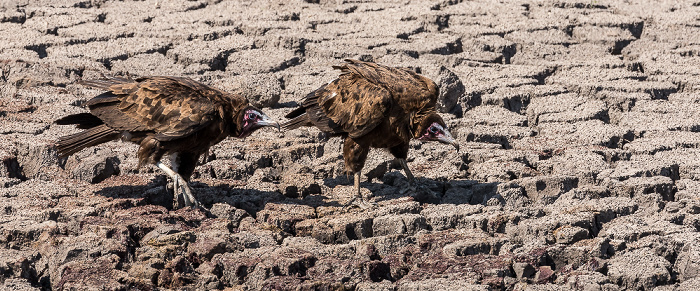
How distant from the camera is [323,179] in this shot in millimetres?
9055

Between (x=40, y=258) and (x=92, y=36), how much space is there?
19.4ft

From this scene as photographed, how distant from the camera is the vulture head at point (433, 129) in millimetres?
Answer: 8492

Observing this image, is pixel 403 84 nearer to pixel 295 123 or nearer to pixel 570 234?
pixel 295 123

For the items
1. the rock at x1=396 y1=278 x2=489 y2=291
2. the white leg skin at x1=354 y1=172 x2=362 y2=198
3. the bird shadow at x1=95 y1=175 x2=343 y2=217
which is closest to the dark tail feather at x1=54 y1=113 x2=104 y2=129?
the bird shadow at x1=95 y1=175 x2=343 y2=217

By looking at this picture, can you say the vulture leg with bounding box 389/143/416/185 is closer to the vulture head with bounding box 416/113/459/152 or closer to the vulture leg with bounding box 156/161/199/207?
the vulture head with bounding box 416/113/459/152

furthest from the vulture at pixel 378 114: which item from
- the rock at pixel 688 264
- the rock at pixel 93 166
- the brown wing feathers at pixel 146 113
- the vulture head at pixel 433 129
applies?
the rock at pixel 688 264

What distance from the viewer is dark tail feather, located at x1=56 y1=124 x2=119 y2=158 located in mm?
8250

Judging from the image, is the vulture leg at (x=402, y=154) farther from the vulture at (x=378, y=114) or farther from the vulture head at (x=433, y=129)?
the vulture head at (x=433, y=129)

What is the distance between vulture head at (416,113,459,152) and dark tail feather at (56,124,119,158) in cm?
225

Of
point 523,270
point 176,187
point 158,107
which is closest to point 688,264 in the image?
point 523,270

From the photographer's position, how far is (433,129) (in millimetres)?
8516

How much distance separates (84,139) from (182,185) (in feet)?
2.67

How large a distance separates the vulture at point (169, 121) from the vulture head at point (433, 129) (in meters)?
1.10

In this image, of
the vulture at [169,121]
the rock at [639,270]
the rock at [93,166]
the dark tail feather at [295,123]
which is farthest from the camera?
the dark tail feather at [295,123]
